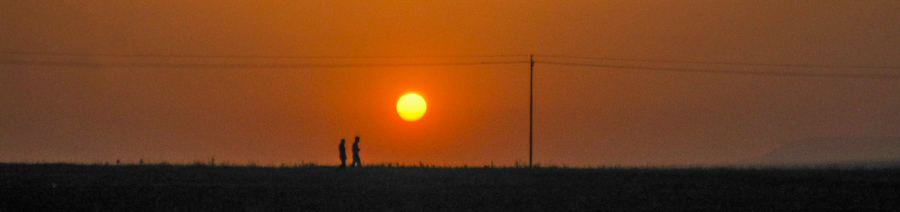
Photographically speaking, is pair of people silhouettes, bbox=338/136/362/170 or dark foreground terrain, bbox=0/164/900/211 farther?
pair of people silhouettes, bbox=338/136/362/170

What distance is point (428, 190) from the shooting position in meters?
28.1

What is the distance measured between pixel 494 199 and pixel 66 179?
47.3 feet

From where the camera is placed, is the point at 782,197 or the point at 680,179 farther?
the point at 680,179

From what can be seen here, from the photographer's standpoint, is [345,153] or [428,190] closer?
[428,190]

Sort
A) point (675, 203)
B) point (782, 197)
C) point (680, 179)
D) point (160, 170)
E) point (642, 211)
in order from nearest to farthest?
1. point (642, 211)
2. point (675, 203)
3. point (782, 197)
4. point (680, 179)
5. point (160, 170)

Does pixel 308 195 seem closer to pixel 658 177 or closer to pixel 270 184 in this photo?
pixel 270 184

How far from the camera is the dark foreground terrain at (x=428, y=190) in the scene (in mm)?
24109

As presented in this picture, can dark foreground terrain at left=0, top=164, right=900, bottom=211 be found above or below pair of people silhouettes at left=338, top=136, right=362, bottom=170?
below

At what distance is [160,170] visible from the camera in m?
36.1

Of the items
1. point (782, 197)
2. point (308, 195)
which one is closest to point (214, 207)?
point (308, 195)

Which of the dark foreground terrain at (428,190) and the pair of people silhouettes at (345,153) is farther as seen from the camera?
the pair of people silhouettes at (345,153)

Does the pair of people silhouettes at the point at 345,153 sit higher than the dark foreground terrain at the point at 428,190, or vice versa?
the pair of people silhouettes at the point at 345,153

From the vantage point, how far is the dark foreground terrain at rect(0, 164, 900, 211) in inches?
949

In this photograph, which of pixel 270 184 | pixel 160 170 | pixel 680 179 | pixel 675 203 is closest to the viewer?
pixel 675 203
